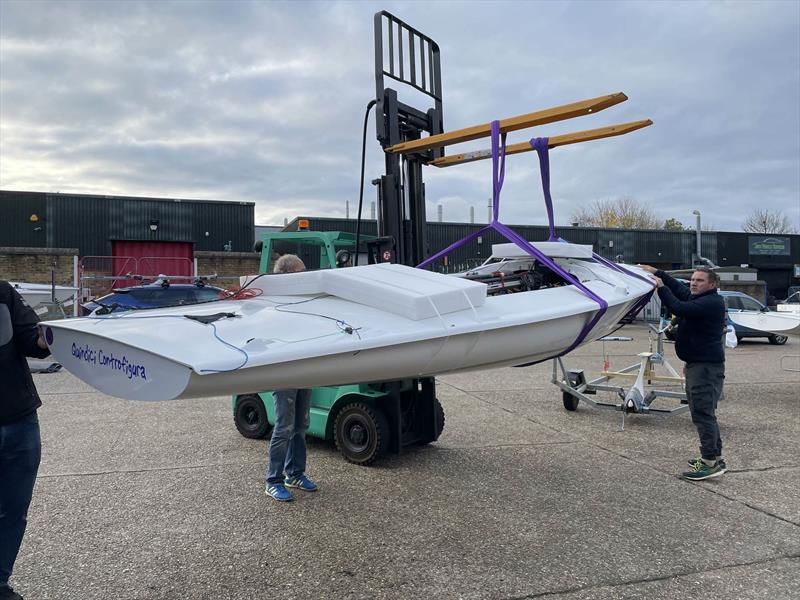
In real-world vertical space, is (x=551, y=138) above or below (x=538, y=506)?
above

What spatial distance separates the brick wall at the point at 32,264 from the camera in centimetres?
1750

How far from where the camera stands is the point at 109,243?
69.9ft

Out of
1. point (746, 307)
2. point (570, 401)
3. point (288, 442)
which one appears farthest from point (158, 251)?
point (746, 307)

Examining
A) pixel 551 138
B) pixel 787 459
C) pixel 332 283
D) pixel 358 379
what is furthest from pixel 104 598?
pixel 787 459

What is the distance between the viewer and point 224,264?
19.3 metres

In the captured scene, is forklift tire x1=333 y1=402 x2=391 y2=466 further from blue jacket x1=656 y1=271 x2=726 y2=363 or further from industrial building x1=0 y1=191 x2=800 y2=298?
industrial building x1=0 y1=191 x2=800 y2=298

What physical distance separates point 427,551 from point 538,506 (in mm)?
1069

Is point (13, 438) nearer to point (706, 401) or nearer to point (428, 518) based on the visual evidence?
point (428, 518)

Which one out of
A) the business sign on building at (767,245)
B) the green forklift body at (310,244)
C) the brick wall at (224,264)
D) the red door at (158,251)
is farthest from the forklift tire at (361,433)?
the business sign on building at (767,245)

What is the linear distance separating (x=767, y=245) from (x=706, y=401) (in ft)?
111

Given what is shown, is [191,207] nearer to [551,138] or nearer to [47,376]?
[47,376]

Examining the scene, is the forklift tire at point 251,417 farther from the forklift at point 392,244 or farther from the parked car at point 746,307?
the parked car at point 746,307

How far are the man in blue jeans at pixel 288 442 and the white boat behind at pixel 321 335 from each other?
886 mm

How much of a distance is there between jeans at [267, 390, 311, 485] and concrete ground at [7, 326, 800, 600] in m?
0.24
